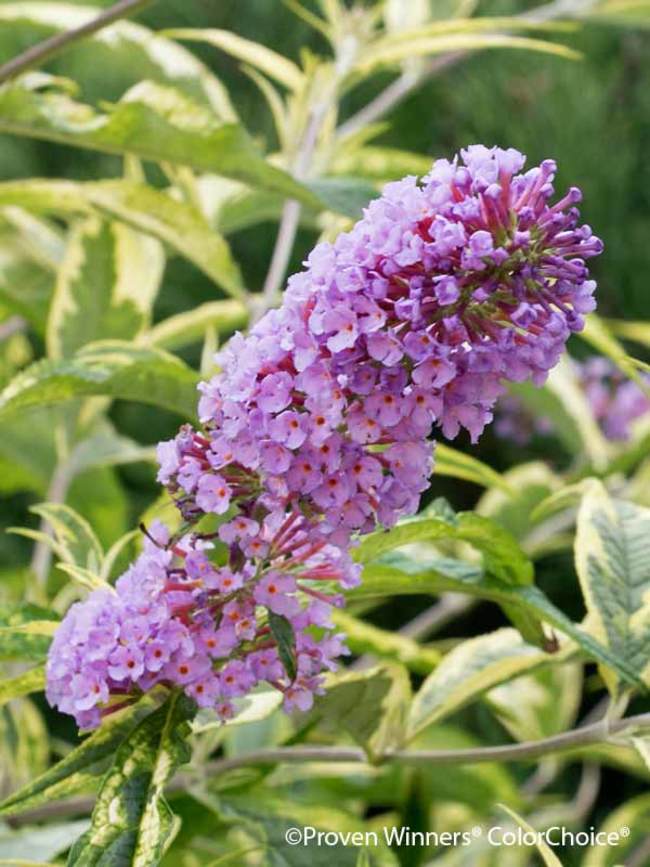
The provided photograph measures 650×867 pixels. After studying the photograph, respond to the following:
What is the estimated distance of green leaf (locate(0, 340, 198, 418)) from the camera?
91cm

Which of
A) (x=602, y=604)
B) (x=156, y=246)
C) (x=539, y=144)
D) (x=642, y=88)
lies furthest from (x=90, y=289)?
(x=642, y=88)

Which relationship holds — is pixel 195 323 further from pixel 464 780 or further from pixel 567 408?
pixel 464 780

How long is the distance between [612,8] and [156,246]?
67 cm

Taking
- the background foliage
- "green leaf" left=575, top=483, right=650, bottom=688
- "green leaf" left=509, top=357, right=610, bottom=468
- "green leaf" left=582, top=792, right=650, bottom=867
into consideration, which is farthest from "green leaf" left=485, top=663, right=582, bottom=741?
"green leaf" left=575, top=483, right=650, bottom=688

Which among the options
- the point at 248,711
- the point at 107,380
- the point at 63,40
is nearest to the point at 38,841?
the point at 248,711

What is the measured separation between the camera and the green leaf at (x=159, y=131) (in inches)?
40.7

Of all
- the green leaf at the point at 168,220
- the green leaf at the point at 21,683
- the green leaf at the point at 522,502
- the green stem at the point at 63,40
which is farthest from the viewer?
the green leaf at the point at 522,502

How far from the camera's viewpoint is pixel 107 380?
94 cm

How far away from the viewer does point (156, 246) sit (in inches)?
56.7

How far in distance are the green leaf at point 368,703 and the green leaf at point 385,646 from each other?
0.15m

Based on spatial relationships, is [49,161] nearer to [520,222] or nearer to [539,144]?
[539,144]

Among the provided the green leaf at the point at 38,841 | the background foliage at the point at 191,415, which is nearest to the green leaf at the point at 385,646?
the background foliage at the point at 191,415

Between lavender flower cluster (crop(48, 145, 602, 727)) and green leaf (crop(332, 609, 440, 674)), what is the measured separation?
0.38 metres

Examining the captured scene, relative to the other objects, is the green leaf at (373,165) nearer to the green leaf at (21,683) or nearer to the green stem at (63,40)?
the green stem at (63,40)
